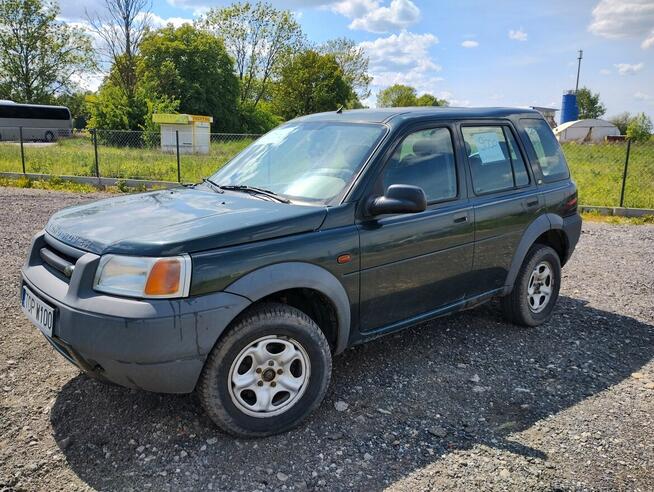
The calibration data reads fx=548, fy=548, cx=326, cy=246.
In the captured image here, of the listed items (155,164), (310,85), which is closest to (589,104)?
(310,85)

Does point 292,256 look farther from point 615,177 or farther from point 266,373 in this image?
point 615,177

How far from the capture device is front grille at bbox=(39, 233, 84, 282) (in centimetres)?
297

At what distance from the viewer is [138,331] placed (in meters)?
2.62

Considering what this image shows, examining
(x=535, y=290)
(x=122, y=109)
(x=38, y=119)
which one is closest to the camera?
(x=535, y=290)

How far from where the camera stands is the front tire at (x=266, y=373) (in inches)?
114

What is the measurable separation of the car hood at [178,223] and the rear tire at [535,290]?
227 centimetres

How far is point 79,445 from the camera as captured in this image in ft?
9.87

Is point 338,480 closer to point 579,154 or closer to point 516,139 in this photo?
point 516,139

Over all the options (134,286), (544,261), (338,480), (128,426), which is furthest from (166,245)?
(544,261)

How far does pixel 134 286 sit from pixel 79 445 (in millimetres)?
1021

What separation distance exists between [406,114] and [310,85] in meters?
48.9

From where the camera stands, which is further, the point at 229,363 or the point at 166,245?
the point at 229,363

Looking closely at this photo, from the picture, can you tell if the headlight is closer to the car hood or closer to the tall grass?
the car hood

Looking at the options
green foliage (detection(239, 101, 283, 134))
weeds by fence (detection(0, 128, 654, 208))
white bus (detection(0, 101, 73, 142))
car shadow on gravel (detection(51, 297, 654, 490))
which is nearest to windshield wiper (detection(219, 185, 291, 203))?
car shadow on gravel (detection(51, 297, 654, 490))
